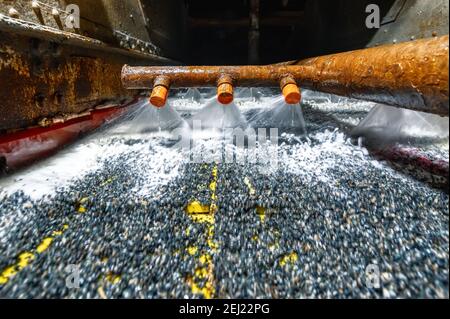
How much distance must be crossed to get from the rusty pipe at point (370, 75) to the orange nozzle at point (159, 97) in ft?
0.94

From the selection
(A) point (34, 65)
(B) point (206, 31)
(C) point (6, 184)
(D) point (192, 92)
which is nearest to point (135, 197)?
(C) point (6, 184)

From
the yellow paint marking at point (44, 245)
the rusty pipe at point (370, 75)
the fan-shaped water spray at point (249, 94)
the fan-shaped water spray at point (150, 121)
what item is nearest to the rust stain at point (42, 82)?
the fan-shaped water spray at point (150, 121)

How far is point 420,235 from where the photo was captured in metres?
1.15

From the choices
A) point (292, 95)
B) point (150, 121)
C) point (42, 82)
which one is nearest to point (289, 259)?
point (292, 95)

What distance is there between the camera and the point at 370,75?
1.66m

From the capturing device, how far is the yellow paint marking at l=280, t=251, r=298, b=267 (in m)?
1.11

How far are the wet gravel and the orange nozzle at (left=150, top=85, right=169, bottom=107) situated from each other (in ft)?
1.89

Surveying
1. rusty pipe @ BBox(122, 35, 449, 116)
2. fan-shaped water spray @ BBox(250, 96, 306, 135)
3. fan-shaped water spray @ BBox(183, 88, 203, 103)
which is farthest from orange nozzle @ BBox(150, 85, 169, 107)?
fan-shaped water spray @ BBox(183, 88, 203, 103)

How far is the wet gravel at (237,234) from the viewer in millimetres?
1003

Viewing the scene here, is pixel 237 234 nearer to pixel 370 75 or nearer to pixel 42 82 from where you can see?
pixel 370 75

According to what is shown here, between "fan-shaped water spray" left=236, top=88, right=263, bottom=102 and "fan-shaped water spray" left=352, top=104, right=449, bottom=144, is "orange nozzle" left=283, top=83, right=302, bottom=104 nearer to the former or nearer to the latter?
"fan-shaped water spray" left=352, top=104, right=449, bottom=144

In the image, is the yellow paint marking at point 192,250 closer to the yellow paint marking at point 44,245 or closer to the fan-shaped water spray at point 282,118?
the yellow paint marking at point 44,245

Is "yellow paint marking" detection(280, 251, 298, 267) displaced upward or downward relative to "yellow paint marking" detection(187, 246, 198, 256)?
downward

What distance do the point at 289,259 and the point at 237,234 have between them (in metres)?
0.30
